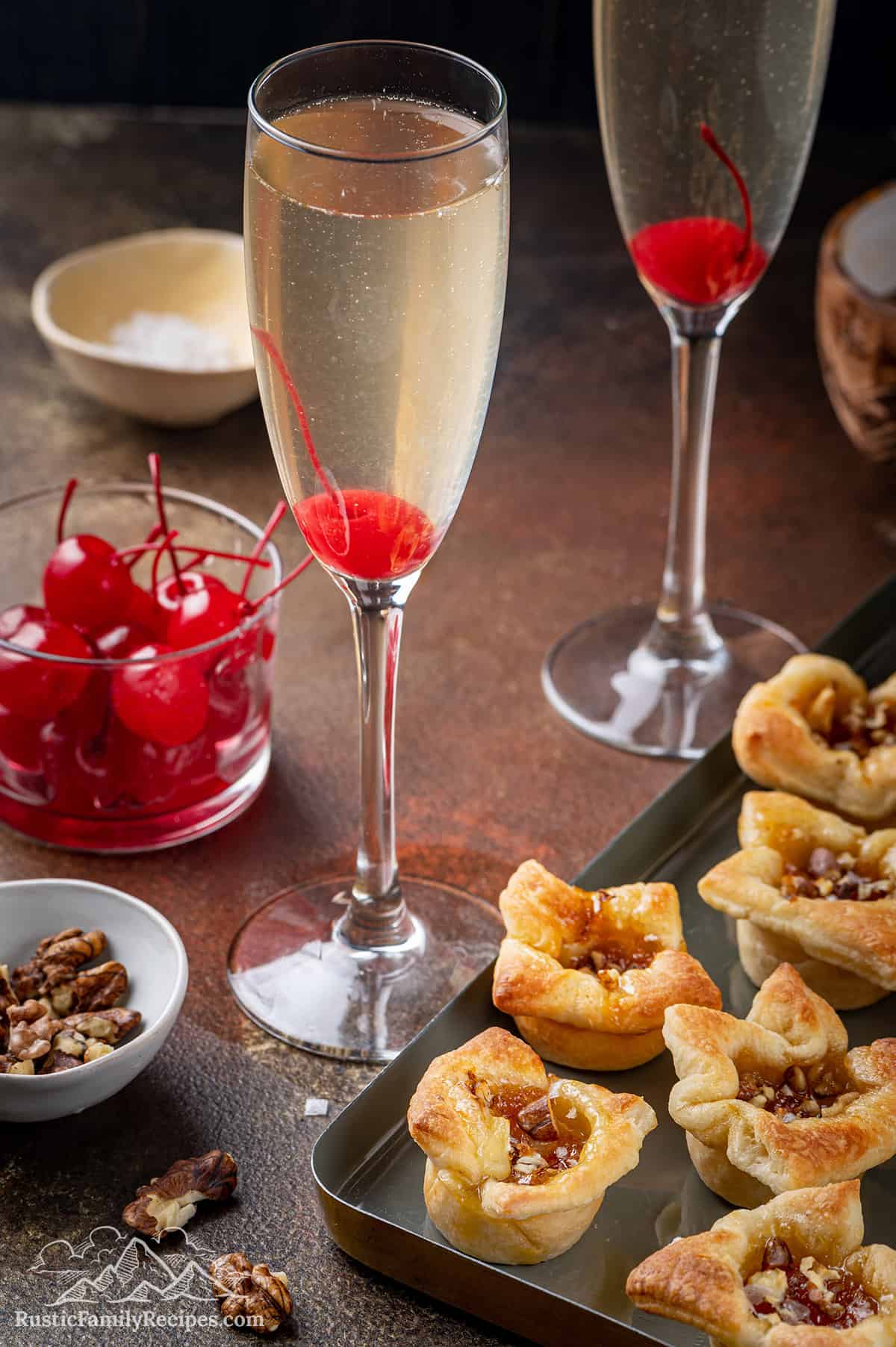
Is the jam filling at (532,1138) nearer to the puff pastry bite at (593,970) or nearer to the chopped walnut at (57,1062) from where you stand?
the puff pastry bite at (593,970)

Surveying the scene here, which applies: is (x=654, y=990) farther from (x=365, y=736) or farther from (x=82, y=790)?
(x=82, y=790)

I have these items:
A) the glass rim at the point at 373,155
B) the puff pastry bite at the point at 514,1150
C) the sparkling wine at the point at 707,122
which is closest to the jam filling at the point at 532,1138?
the puff pastry bite at the point at 514,1150

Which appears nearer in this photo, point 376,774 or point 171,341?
point 376,774

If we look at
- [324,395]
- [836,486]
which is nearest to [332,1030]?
[324,395]

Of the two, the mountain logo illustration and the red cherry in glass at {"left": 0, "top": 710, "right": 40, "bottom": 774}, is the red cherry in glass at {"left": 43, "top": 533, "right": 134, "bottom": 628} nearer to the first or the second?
the red cherry in glass at {"left": 0, "top": 710, "right": 40, "bottom": 774}

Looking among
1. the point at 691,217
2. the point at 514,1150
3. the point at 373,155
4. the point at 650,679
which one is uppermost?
the point at 373,155

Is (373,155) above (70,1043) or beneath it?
above

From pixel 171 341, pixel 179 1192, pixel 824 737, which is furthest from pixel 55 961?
pixel 171 341

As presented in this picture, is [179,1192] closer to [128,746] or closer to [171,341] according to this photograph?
[128,746]
